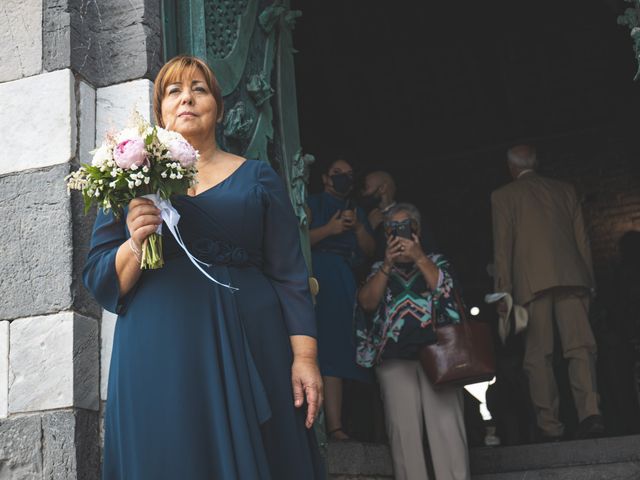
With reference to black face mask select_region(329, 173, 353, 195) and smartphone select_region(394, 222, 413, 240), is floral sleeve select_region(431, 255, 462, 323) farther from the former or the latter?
black face mask select_region(329, 173, 353, 195)

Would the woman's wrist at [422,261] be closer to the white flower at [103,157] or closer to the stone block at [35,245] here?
the stone block at [35,245]

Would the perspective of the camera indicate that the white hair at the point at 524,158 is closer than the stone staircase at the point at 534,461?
No

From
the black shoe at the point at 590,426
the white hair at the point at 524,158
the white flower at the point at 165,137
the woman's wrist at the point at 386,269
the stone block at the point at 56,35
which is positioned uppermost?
the white hair at the point at 524,158

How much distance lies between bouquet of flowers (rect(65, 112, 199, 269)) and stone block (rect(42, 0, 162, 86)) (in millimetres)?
1289

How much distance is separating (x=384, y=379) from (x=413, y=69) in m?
5.84

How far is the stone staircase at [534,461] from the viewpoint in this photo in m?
5.46

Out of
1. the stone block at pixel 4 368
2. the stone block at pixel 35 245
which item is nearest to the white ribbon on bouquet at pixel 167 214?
the stone block at pixel 35 245

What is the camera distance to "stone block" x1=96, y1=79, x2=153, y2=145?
165 inches

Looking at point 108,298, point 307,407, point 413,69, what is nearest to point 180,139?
point 108,298

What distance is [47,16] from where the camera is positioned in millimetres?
4238

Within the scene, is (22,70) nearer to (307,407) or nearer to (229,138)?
(229,138)

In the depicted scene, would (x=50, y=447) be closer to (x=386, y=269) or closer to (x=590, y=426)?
(x=386, y=269)

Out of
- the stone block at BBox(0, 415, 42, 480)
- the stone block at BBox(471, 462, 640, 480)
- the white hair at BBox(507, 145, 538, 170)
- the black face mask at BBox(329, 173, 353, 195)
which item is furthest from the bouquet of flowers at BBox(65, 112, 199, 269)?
the white hair at BBox(507, 145, 538, 170)

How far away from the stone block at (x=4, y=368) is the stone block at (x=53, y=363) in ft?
0.07
